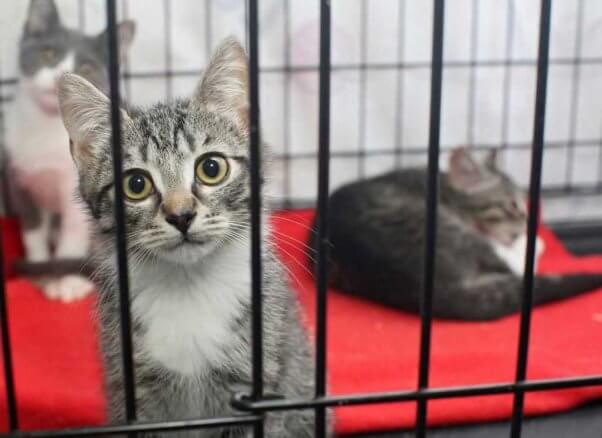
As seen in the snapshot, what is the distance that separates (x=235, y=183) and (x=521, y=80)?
5.03 feet

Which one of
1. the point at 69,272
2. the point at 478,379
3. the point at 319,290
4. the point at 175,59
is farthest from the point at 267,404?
the point at 175,59

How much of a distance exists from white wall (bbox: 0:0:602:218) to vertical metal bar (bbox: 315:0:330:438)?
1.27 m

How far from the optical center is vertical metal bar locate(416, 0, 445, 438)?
0.81 meters

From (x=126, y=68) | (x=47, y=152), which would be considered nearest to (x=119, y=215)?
(x=47, y=152)

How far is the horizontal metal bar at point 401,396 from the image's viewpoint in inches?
33.5

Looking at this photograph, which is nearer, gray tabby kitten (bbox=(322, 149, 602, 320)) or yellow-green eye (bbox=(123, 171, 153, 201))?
yellow-green eye (bbox=(123, 171, 153, 201))

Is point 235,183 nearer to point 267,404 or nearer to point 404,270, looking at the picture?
point 267,404

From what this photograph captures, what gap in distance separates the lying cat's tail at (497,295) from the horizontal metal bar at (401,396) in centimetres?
79

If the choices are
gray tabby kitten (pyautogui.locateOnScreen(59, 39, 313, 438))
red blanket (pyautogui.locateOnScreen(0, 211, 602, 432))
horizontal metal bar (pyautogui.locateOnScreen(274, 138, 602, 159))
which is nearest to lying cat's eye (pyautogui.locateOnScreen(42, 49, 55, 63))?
red blanket (pyautogui.locateOnScreen(0, 211, 602, 432))

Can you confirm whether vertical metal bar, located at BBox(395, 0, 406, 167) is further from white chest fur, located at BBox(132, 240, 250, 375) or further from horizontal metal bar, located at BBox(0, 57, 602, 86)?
white chest fur, located at BBox(132, 240, 250, 375)

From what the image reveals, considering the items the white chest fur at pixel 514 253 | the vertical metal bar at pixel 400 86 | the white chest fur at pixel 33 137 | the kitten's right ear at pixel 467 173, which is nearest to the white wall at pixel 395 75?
the vertical metal bar at pixel 400 86

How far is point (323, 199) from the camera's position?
32.2 inches

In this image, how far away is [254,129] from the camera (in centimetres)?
78

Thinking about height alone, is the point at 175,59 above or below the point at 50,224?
above
